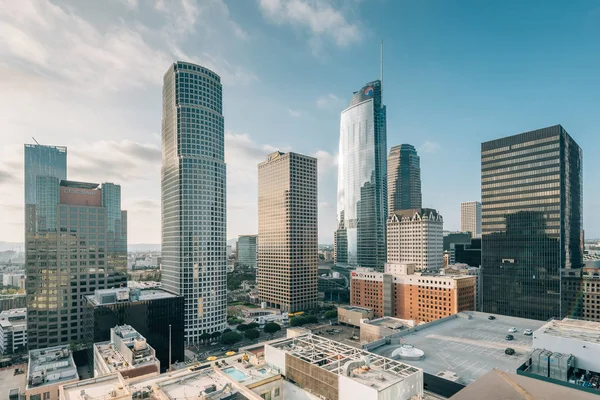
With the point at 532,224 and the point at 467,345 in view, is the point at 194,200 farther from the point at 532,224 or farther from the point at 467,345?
the point at 532,224

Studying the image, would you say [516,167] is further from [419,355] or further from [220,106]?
[220,106]

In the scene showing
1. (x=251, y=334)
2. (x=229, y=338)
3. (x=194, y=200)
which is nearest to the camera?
(x=229, y=338)

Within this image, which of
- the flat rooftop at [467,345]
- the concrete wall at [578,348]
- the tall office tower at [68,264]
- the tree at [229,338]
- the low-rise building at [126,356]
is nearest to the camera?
the concrete wall at [578,348]

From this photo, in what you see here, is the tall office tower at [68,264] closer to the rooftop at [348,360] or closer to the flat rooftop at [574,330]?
the rooftop at [348,360]

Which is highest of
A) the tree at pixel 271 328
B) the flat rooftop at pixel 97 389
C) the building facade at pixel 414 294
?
the flat rooftop at pixel 97 389

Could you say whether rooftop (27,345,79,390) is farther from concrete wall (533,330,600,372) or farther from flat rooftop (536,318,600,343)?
flat rooftop (536,318,600,343)

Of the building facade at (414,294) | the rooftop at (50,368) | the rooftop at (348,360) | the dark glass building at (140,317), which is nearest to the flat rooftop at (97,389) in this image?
the rooftop at (348,360)

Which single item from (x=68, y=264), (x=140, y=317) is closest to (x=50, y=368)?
(x=140, y=317)
